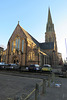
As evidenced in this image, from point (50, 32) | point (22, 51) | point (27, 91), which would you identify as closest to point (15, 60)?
point (22, 51)

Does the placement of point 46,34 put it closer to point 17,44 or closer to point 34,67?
point 17,44

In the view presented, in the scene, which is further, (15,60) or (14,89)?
(15,60)

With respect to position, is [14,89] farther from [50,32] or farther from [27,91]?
[50,32]

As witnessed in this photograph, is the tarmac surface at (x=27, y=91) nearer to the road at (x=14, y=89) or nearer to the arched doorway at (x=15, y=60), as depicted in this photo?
the road at (x=14, y=89)

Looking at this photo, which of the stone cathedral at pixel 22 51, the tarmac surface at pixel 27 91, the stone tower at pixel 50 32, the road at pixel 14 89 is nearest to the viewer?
the tarmac surface at pixel 27 91

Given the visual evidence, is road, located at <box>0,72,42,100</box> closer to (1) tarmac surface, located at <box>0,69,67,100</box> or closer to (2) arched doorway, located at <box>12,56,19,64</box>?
(1) tarmac surface, located at <box>0,69,67,100</box>

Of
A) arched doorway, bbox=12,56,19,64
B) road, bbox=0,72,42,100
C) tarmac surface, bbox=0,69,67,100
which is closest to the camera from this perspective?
tarmac surface, bbox=0,69,67,100

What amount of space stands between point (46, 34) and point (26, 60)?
137ft

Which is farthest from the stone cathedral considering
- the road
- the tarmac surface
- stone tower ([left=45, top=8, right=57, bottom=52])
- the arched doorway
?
stone tower ([left=45, top=8, right=57, bottom=52])

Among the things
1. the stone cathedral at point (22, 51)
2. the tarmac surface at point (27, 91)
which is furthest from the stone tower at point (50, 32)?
the tarmac surface at point (27, 91)

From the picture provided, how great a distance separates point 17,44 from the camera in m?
36.9

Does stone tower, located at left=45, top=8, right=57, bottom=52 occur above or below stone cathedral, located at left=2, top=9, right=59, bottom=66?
above

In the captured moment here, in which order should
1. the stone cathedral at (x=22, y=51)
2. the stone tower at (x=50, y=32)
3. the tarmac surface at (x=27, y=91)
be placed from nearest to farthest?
the tarmac surface at (x=27, y=91) < the stone cathedral at (x=22, y=51) < the stone tower at (x=50, y=32)

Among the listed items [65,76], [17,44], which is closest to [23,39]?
[17,44]
